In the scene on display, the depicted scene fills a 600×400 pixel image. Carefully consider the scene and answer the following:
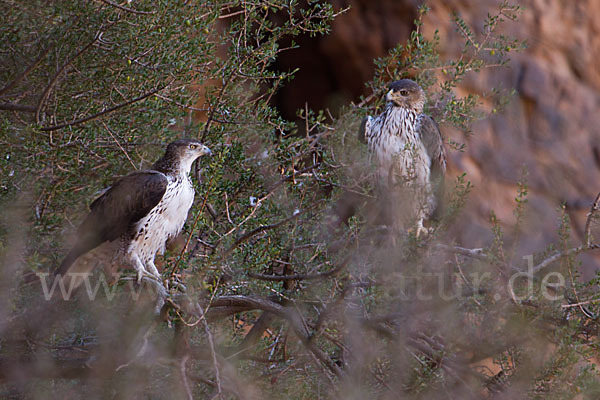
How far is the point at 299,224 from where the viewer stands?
4371mm

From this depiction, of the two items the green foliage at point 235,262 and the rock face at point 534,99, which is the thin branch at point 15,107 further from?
the rock face at point 534,99

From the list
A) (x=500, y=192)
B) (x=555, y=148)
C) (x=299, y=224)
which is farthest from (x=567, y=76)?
(x=299, y=224)

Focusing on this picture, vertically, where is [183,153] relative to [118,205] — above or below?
above

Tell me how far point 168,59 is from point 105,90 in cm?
47

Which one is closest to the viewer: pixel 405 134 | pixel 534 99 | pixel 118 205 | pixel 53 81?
pixel 53 81

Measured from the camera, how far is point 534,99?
928cm

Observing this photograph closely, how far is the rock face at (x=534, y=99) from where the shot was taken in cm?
915

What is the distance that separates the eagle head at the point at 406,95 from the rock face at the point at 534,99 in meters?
3.98

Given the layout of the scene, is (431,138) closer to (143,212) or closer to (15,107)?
→ (143,212)

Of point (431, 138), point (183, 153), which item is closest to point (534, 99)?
point (431, 138)

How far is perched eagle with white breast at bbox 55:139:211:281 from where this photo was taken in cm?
433

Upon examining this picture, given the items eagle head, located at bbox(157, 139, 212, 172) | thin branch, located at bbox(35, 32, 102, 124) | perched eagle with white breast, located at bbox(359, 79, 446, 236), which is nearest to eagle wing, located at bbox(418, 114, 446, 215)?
perched eagle with white breast, located at bbox(359, 79, 446, 236)

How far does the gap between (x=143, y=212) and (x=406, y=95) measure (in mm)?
2260

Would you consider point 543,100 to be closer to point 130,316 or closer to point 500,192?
point 500,192
